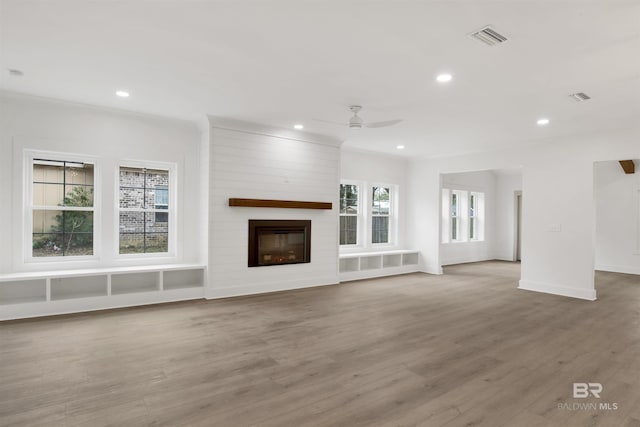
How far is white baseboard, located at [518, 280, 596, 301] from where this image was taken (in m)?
5.70

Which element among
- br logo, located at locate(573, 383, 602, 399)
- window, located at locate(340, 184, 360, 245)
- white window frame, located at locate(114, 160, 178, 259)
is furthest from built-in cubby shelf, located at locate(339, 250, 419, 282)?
br logo, located at locate(573, 383, 602, 399)

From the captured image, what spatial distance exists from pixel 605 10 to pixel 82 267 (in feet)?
20.0

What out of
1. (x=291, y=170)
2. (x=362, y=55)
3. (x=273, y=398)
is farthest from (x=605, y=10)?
(x=291, y=170)

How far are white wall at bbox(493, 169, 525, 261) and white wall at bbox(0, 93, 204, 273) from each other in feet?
29.8

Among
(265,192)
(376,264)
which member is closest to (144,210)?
(265,192)

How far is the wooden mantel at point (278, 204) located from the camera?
5.52 metres

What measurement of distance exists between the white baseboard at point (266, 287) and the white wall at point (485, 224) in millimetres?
4333

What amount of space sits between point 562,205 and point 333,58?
4.92m

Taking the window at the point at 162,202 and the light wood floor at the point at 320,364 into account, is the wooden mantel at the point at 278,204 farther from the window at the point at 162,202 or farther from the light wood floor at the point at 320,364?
the light wood floor at the point at 320,364

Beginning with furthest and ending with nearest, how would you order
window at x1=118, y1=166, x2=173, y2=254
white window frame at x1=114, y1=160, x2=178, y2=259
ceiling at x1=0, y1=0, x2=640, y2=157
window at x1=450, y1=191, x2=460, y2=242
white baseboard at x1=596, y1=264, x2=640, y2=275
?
window at x1=450, y1=191, x2=460, y2=242 < white baseboard at x1=596, y1=264, x2=640, y2=275 < window at x1=118, y1=166, x2=173, y2=254 < white window frame at x1=114, y1=160, x2=178, y2=259 < ceiling at x1=0, y1=0, x2=640, y2=157

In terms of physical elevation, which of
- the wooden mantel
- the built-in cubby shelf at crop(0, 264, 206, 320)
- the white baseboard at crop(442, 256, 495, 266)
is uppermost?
the wooden mantel

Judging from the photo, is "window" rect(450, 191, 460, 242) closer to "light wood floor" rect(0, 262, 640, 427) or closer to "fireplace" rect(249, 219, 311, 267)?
"light wood floor" rect(0, 262, 640, 427)

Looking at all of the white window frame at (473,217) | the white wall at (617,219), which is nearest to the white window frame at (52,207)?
the white window frame at (473,217)

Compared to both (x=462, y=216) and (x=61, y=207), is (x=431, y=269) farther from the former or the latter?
(x=61, y=207)
